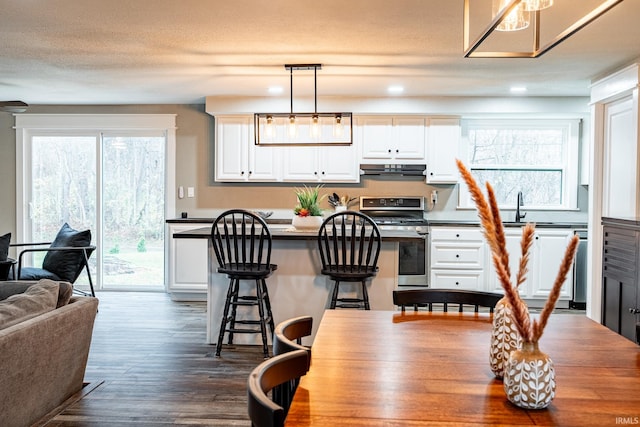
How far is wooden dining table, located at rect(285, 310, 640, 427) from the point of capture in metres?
1.04

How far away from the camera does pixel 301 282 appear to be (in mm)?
3900

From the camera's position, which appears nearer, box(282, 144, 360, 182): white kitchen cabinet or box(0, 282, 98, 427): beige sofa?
box(0, 282, 98, 427): beige sofa

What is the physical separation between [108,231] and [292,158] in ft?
7.97

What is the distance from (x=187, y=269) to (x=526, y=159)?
13.4 ft

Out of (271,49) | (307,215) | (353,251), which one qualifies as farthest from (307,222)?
(271,49)

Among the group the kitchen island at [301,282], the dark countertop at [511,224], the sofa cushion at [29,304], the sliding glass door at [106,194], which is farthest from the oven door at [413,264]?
the sofa cushion at [29,304]

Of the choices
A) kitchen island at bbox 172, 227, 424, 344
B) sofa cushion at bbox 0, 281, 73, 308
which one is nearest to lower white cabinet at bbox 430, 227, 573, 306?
kitchen island at bbox 172, 227, 424, 344

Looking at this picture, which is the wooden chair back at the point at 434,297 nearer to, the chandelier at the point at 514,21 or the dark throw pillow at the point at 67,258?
the chandelier at the point at 514,21

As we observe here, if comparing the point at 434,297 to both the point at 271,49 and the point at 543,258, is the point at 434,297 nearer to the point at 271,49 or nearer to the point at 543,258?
the point at 271,49

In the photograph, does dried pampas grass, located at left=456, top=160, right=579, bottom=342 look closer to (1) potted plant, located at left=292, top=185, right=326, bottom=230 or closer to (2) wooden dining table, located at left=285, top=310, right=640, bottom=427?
(2) wooden dining table, located at left=285, top=310, right=640, bottom=427

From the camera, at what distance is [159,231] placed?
6.30m

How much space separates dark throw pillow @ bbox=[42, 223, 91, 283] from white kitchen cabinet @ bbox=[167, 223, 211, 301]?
3.39ft

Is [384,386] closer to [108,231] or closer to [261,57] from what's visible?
[261,57]

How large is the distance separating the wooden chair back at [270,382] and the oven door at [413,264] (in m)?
4.50
